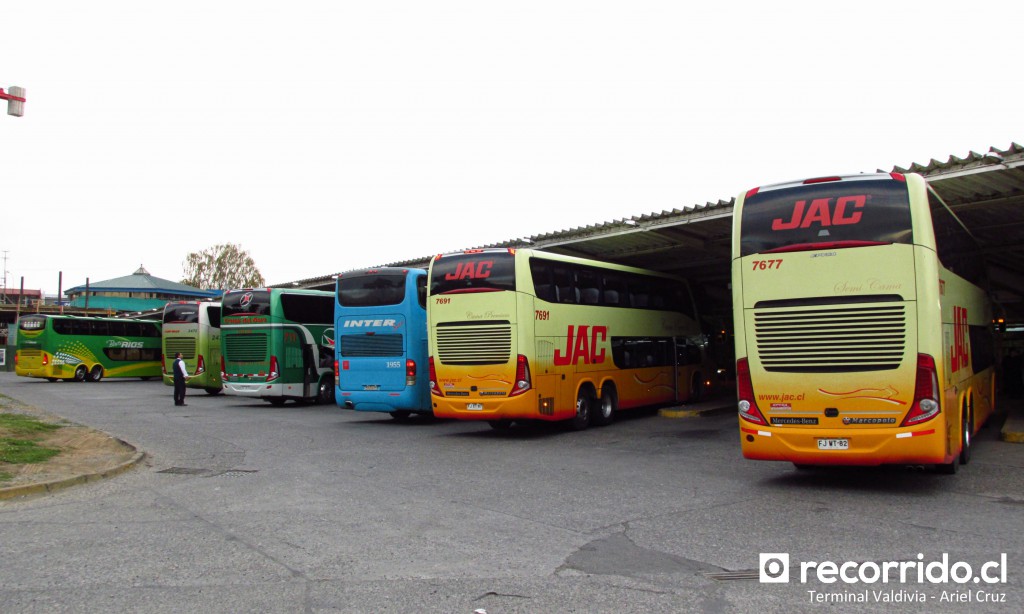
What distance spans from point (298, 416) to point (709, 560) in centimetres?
1669

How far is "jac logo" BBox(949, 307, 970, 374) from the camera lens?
9.85 meters

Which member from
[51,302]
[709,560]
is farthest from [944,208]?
[51,302]

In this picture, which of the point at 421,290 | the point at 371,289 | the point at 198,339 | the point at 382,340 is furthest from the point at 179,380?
the point at 421,290

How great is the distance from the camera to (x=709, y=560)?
241 inches

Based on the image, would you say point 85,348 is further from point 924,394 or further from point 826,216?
point 924,394

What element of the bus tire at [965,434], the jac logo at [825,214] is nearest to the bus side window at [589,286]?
the jac logo at [825,214]

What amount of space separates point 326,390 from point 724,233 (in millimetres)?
13475

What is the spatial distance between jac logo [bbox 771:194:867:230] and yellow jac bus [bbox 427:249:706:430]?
6.26 meters

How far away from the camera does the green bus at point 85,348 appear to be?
3947 centimetres

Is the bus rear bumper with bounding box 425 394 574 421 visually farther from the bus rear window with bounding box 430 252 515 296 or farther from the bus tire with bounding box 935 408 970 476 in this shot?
the bus tire with bounding box 935 408 970 476

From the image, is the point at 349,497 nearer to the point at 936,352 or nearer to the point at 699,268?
the point at 936,352

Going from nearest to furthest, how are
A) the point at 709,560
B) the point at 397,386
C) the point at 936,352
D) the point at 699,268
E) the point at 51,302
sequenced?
the point at 709,560, the point at 936,352, the point at 397,386, the point at 699,268, the point at 51,302

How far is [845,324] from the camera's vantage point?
9.03m

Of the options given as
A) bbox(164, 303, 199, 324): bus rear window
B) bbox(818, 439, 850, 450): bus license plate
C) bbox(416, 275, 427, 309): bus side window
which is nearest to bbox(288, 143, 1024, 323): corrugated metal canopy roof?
bbox(416, 275, 427, 309): bus side window
